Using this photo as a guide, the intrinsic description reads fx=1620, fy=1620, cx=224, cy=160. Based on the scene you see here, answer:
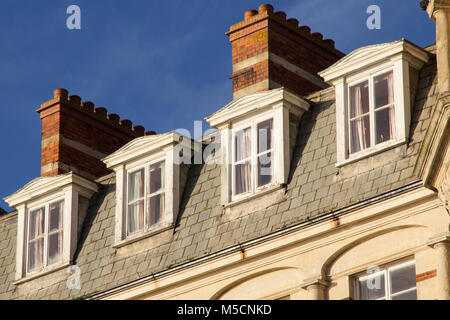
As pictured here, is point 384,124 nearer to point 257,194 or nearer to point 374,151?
point 374,151

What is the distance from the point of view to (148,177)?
1257 inches

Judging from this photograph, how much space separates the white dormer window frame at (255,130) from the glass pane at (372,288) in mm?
2710

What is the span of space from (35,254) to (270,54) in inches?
257

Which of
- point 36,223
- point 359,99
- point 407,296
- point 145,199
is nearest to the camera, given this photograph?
point 407,296

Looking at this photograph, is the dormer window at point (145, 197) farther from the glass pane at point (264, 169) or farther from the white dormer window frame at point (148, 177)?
the glass pane at point (264, 169)

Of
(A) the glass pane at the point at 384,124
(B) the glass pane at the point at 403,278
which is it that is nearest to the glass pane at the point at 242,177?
(A) the glass pane at the point at 384,124

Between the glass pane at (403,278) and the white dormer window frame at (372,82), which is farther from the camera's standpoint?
the white dormer window frame at (372,82)

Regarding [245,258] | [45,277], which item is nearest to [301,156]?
[245,258]

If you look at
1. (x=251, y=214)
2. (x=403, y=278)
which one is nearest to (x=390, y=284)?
(x=403, y=278)

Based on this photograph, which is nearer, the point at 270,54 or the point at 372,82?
the point at 372,82

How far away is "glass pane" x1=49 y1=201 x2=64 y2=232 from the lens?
33438mm

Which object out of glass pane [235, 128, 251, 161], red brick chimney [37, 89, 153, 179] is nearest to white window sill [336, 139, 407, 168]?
glass pane [235, 128, 251, 161]

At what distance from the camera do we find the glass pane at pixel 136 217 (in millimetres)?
31906

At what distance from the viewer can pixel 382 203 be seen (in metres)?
27.3
